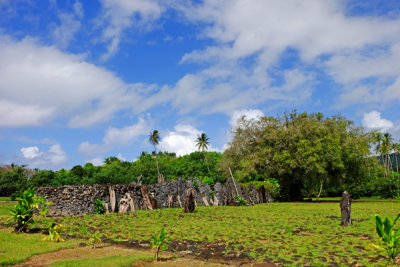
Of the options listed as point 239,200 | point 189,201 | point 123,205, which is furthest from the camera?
point 239,200

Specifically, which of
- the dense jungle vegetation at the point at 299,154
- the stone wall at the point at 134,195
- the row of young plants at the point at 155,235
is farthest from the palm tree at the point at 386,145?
the row of young plants at the point at 155,235

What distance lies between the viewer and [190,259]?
23.8 feet

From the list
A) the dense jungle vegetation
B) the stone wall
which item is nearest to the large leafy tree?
the dense jungle vegetation

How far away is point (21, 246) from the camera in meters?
8.49

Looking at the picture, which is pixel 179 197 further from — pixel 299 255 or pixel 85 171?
pixel 85 171

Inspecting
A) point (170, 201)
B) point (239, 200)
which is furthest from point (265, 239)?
point (239, 200)

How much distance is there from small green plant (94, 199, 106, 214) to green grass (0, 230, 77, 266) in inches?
289

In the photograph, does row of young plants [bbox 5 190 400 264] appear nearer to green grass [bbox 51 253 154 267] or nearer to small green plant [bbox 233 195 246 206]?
green grass [bbox 51 253 154 267]

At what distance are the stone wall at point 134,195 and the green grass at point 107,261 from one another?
10.9 metres

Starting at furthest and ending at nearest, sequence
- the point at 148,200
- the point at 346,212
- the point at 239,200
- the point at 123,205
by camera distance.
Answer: the point at 239,200 < the point at 148,200 < the point at 123,205 < the point at 346,212

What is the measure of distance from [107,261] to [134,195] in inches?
495

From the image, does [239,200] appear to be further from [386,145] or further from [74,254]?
[386,145]

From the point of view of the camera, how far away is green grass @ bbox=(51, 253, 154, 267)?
6.65 m

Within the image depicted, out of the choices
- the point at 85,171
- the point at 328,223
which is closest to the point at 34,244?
the point at 328,223
